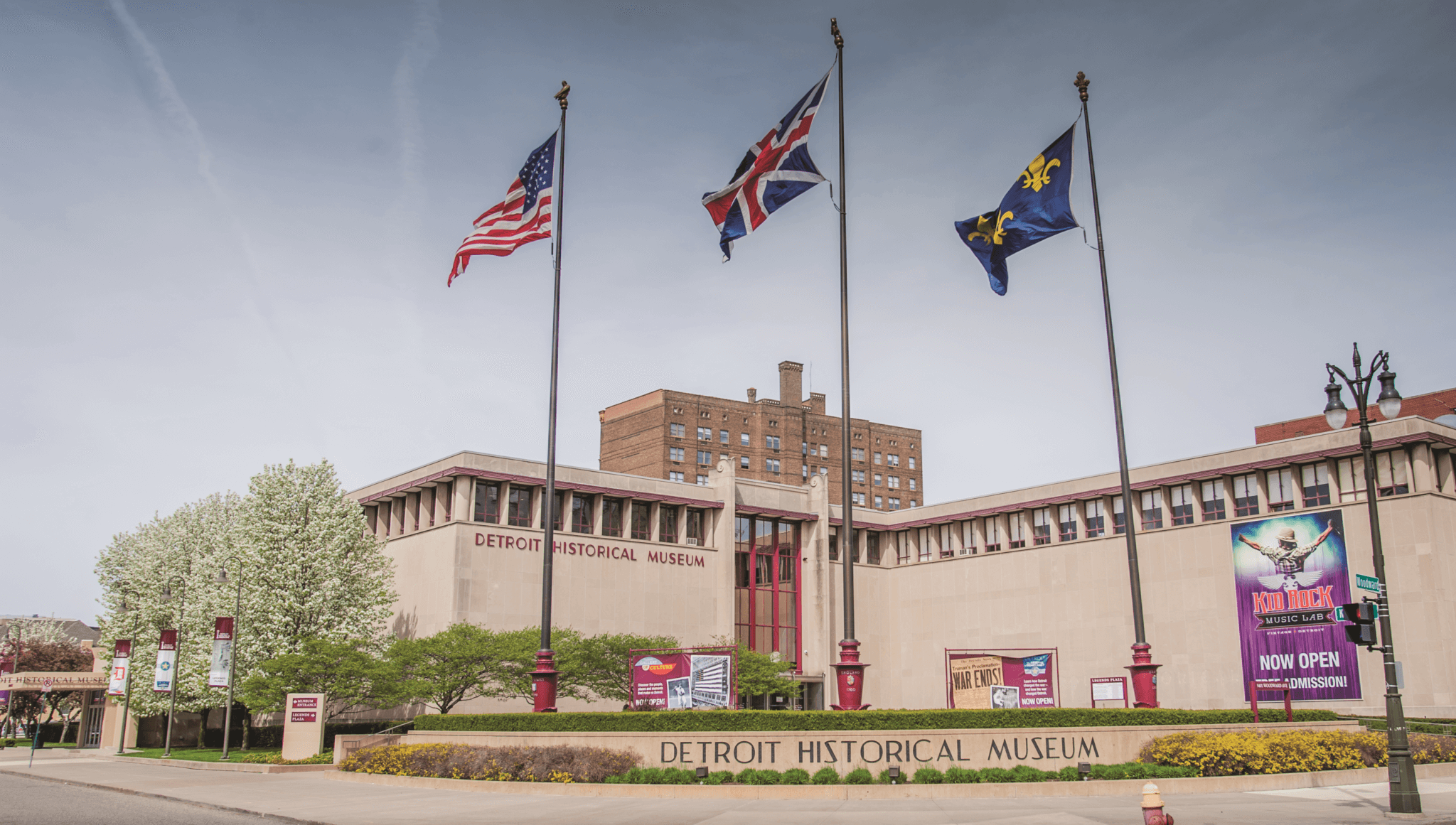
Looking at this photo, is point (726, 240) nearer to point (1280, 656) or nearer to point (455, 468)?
point (455, 468)

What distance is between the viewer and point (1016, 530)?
2511 inches

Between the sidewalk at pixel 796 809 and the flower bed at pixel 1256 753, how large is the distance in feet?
2.58

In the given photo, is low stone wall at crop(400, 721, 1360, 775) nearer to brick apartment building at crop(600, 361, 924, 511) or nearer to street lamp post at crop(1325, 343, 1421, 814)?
street lamp post at crop(1325, 343, 1421, 814)

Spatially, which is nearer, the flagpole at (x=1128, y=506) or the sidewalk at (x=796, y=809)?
the sidewalk at (x=796, y=809)

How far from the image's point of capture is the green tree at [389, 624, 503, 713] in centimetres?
4281

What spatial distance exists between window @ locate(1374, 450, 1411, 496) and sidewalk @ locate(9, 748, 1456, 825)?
2642 cm

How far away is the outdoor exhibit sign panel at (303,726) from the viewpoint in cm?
3616

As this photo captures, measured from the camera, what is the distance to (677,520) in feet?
199

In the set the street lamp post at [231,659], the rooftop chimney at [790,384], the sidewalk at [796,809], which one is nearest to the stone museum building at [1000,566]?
the street lamp post at [231,659]

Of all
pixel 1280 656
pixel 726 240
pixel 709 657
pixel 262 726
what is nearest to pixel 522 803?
pixel 709 657

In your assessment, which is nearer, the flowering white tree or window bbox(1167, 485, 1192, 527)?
the flowering white tree

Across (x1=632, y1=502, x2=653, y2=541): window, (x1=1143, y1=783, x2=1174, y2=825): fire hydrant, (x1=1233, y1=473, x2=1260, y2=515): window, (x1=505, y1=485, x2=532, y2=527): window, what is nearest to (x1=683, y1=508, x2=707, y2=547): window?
(x1=632, y1=502, x2=653, y2=541): window

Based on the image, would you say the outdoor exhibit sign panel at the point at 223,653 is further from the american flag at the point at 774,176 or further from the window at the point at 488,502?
the american flag at the point at 774,176

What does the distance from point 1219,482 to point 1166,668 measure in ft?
31.9
